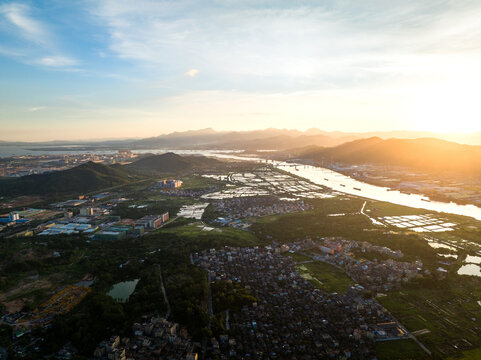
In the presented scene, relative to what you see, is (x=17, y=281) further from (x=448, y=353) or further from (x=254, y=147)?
(x=254, y=147)

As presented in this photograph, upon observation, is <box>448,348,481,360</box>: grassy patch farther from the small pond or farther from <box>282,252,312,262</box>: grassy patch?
the small pond

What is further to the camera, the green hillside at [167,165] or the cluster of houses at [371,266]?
the green hillside at [167,165]

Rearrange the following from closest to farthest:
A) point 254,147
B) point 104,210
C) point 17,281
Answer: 1. point 17,281
2. point 104,210
3. point 254,147

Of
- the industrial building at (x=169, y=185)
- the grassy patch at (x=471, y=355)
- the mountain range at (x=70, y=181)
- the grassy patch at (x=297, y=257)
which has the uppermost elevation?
the mountain range at (x=70, y=181)

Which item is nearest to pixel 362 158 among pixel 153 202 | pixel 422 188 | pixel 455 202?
pixel 422 188

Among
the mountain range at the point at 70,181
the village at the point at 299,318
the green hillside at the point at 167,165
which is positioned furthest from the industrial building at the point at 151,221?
the green hillside at the point at 167,165

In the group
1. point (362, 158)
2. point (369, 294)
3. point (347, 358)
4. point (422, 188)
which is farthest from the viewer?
point (362, 158)

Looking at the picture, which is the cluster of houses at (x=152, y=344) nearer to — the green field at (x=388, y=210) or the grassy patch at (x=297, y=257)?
the grassy patch at (x=297, y=257)
